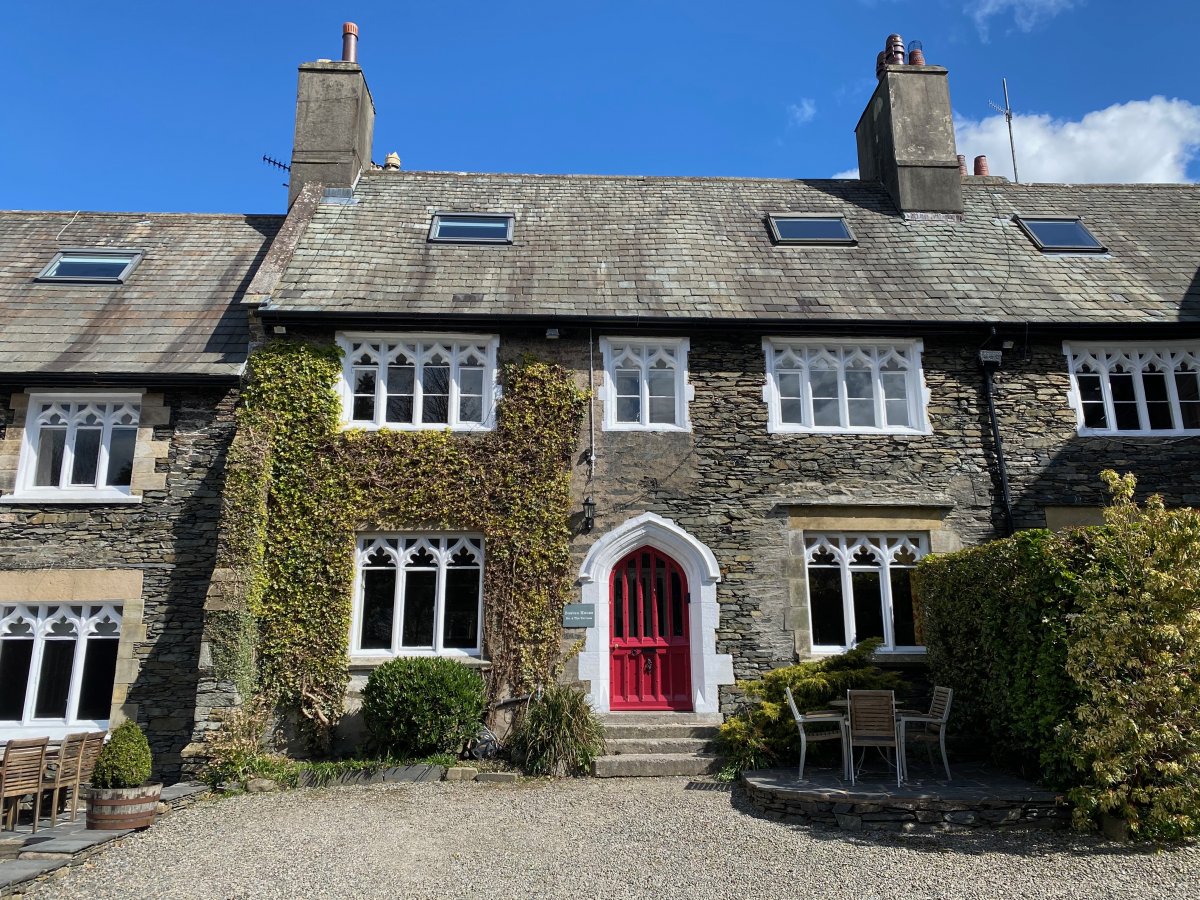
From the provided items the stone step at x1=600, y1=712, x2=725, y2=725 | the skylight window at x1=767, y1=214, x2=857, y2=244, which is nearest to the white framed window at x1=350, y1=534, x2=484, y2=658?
the stone step at x1=600, y1=712, x2=725, y2=725

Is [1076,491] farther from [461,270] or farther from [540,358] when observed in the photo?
[461,270]

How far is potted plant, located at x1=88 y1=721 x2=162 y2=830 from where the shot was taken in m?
7.27

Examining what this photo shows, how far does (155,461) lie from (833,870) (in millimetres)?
9511

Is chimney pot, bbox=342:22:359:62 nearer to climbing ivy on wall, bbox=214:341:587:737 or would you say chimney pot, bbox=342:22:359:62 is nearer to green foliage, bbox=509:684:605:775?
climbing ivy on wall, bbox=214:341:587:737

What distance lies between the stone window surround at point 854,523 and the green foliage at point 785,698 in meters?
1.03

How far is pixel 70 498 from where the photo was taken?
1084cm

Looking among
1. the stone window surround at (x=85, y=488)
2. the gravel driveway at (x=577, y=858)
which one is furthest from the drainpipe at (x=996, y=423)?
the stone window surround at (x=85, y=488)

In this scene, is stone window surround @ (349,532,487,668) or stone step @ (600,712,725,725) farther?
stone window surround @ (349,532,487,668)

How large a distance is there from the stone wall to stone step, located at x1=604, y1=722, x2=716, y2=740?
525 centimetres

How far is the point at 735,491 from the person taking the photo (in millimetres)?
11117

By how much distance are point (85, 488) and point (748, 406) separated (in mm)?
8976

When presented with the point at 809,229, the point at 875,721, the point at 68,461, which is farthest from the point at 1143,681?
the point at 68,461

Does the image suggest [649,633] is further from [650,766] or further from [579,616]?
[650,766]

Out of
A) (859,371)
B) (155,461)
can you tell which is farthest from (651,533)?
(155,461)
